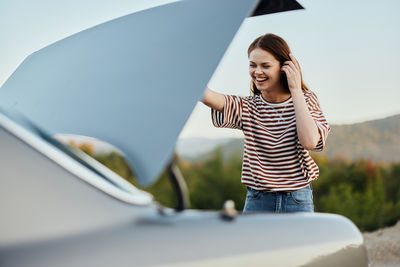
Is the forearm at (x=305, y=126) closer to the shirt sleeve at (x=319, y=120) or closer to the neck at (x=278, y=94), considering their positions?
the shirt sleeve at (x=319, y=120)

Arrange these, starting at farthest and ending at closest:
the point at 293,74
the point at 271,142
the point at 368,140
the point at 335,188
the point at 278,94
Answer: the point at 368,140
the point at 335,188
the point at 278,94
the point at 271,142
the point at 293,74

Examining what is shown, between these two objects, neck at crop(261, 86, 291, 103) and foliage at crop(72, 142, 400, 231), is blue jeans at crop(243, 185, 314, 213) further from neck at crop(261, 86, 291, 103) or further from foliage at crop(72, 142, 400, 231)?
foliage at crop(72, 142, 400, 231)

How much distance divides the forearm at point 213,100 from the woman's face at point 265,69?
233 millimetres

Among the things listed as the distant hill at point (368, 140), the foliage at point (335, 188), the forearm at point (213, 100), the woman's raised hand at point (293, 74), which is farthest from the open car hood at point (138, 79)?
the distant hill at point (368, 140)

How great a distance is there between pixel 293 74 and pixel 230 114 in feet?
1.31

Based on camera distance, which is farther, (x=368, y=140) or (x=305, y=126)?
(x=368, y=140)

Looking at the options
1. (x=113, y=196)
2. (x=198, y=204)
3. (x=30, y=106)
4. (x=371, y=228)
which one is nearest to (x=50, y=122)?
(x=30, y=106)

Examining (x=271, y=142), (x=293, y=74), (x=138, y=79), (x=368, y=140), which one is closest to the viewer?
(x=138, y=79)

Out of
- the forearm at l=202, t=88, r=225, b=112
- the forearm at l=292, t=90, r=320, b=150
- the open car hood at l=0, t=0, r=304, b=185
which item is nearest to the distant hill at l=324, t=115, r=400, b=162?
the forearm at l=202, t=88, r=225, b=112

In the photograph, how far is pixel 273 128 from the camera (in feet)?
7.70

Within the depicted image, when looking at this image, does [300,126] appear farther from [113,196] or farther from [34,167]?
[34,167]

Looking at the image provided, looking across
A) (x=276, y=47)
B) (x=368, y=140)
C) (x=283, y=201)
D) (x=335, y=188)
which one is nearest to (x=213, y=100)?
(x=276, y=47)

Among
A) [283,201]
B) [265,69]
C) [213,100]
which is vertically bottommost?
[283,201]

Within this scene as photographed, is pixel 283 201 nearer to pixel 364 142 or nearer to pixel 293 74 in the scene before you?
pixel 293 74
